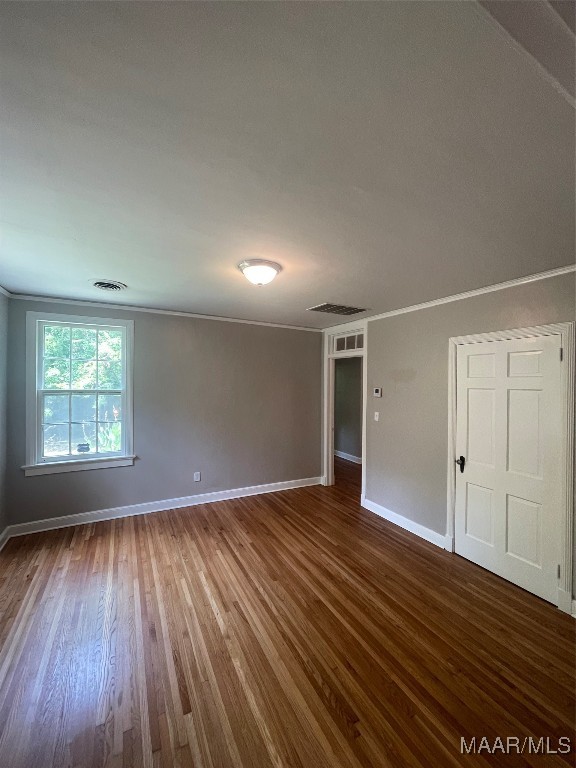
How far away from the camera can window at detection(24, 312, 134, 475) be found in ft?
10.9

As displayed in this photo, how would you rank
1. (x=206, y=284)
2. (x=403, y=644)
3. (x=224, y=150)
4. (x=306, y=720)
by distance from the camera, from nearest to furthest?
(x=224, y=150)
(x=306, y=720)
(x=403, y=644)
(x=206, y=284)

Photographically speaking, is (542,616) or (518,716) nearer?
(518,716)

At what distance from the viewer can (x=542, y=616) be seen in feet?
7.09

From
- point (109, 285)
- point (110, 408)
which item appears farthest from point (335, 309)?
point (110, 408)

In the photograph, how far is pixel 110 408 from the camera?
12.1ft

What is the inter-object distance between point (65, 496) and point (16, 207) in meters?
3.10

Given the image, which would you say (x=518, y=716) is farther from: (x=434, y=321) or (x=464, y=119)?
(x=434, y=321)

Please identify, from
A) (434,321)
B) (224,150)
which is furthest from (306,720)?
(434,321)

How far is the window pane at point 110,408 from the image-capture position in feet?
11.9

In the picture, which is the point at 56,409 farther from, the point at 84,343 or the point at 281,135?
the point at 281,135

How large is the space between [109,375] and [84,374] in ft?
0.83

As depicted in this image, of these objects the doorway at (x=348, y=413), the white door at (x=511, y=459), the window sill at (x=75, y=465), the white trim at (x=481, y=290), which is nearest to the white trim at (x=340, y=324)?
the white trim at (x=481, y=290)

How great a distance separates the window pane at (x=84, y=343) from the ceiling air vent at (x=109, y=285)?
2.68 ft

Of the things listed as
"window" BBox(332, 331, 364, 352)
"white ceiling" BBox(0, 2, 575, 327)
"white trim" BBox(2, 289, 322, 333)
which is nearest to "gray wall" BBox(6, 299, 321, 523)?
"white trim" BBox(2, 289, 322, 333)
